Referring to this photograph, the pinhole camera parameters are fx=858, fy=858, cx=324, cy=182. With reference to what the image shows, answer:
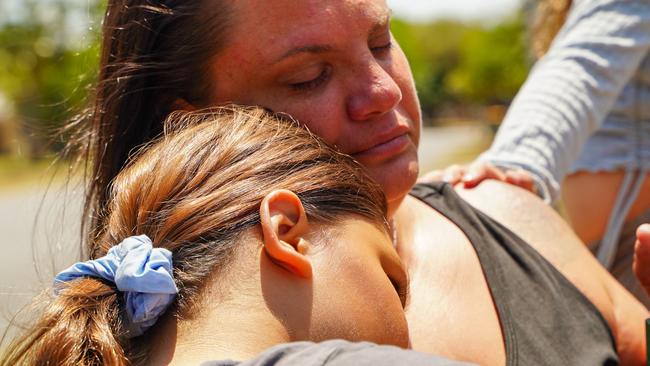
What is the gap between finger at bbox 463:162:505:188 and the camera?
2.47 m

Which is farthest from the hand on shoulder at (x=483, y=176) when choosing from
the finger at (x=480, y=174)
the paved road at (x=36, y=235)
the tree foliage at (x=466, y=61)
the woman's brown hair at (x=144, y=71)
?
the tree foliage at (x=466, y=61)

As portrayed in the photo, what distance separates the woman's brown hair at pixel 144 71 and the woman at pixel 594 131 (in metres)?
0.94

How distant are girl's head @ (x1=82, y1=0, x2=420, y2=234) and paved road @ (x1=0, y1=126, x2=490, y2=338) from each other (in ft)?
0.89

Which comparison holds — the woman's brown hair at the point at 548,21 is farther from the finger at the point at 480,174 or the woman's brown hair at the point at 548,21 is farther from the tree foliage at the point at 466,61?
the tree foliage at the point at 466,61

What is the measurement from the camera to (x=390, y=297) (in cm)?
156

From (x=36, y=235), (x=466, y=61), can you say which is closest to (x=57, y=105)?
(x=36, y=235)

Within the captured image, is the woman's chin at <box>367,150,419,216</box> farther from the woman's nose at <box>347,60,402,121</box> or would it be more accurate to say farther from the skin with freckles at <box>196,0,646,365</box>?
the woman's nose at <box>347,60,402,121</box>

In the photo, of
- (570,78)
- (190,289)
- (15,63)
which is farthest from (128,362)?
(15,63)

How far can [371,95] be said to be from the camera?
181 centimetres

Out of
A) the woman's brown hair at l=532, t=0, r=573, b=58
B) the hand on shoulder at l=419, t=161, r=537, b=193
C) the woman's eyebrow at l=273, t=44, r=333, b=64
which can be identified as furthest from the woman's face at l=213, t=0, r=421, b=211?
the woman's brown hair at l=532, t=0, r=573, b=58

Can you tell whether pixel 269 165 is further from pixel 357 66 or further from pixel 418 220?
pixel 418 220

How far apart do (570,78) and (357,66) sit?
1.16 m

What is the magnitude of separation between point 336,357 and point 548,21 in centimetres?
263

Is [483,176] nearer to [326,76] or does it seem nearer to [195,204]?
[326,76]
